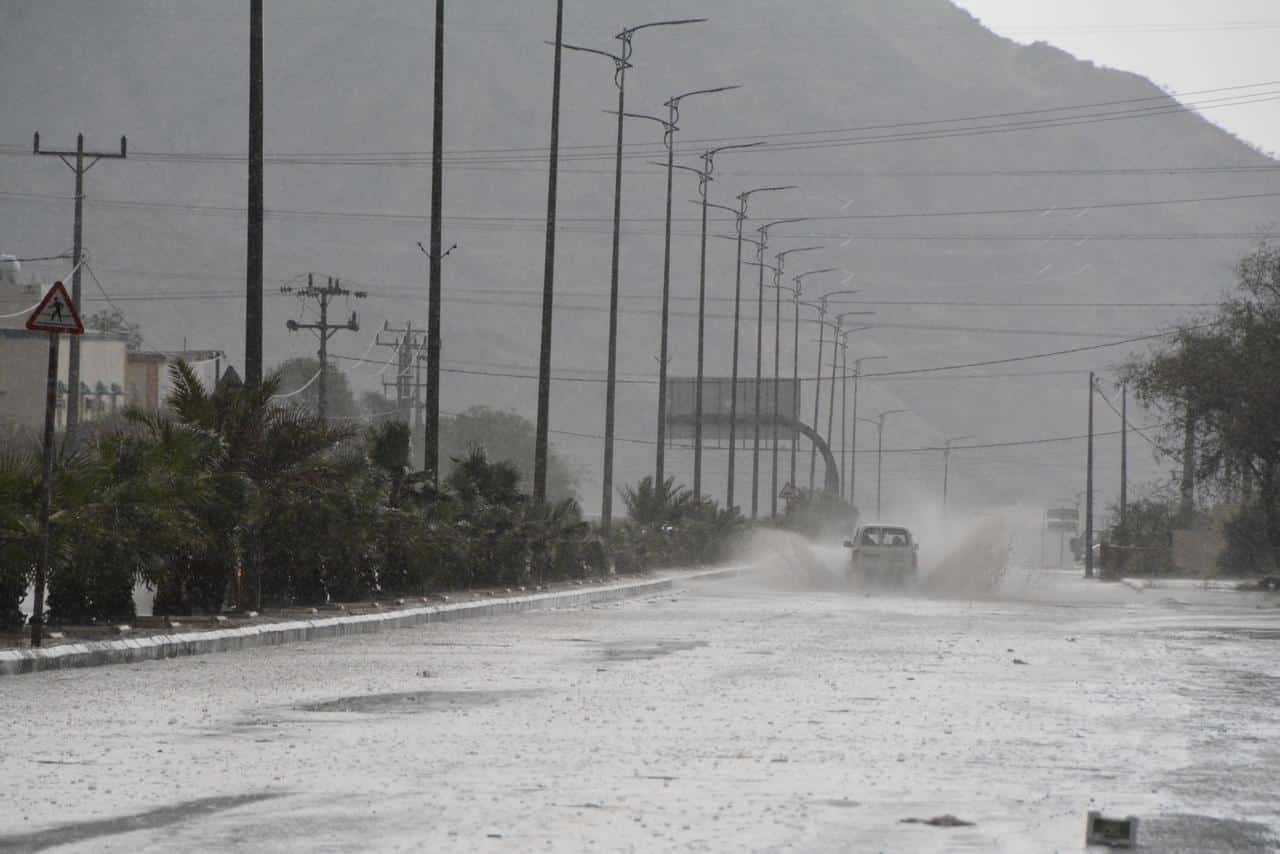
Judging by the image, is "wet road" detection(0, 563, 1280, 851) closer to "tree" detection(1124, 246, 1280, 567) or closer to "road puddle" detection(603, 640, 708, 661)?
"road puddle" detection(603, 640, 708, 661)

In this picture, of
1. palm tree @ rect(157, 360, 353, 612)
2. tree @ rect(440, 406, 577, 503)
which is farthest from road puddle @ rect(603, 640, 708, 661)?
tree @ rect(440, 406, 577, 503)

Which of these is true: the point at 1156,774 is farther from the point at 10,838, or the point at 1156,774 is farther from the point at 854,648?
the point at 854,648

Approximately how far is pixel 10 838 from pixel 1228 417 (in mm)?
52536

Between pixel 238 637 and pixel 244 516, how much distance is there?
2710 mm

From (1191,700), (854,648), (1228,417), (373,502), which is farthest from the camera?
(1228,417)

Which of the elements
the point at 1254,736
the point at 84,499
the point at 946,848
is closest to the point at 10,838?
the point at 946,848

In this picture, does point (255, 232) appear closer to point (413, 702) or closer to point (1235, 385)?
point (413, 702)

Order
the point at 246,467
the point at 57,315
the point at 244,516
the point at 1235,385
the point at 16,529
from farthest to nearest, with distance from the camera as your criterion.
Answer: the point at 1235,385 < the point at 246,467 < the point at 244,516 < the point at 16,529 < the point at 57,315

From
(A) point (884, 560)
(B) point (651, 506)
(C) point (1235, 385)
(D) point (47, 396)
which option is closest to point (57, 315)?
(D) point (47, 396)

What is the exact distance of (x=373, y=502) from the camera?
27.9 meters

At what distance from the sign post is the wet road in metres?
1.56

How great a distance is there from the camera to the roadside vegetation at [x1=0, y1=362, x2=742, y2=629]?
20.7 m

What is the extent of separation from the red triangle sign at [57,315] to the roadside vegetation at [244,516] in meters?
1.68

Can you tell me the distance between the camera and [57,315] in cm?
1927
